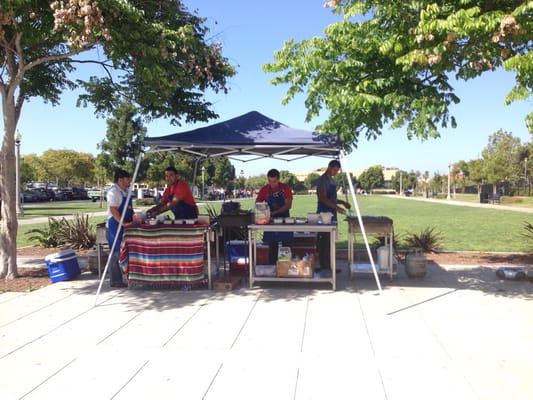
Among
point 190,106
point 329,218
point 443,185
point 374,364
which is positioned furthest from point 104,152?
point 443,185

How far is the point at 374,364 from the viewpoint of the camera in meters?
4.07

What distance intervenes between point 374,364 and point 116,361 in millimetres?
2393

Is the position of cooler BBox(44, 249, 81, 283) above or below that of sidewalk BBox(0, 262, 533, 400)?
above

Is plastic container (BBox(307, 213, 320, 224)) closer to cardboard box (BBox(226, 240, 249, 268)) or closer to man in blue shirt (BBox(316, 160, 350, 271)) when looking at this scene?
man in blue shirt (BBox(316, 160, 350, 271))

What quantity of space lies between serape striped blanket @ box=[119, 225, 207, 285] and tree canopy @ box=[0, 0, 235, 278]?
239 cm

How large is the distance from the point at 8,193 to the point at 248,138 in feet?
14.1

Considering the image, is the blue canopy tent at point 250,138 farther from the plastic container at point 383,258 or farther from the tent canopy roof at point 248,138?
the plastic container at point 383,258

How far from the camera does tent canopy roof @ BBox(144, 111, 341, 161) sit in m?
7.08

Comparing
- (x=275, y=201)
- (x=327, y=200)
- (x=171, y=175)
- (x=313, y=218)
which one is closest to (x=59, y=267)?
(x=171, y=175)

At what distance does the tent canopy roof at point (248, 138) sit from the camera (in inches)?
279

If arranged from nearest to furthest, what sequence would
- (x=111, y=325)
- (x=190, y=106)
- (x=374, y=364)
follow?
(x=374, y=364)
(x=111, y=325)
(x=190, y=106)

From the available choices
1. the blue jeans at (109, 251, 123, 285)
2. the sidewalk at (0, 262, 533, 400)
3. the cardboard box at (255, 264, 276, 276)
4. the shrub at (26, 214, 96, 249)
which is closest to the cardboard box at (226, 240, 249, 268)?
the cardboard box at (255, 264, 276, 276)

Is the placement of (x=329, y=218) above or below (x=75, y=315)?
above

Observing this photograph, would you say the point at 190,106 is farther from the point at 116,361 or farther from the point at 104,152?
the point at 104,152
